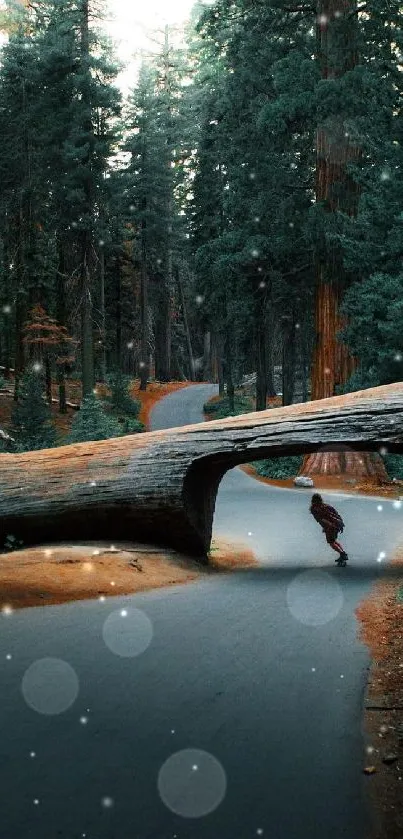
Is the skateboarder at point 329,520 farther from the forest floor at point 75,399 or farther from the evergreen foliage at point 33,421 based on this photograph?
the forest floor at point 75,399

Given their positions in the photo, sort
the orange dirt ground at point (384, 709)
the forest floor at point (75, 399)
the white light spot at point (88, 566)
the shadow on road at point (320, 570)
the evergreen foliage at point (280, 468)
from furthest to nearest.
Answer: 1. the forest floor at point (75, 399)
2. the evergreen foliage at point (280, 468)
3. the shadow on road at point (320, 570)
4. the white light spot at point (88, 566)
5. the orange dirt ground at point (384, 709)

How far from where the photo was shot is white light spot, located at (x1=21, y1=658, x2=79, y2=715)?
480 centimetres

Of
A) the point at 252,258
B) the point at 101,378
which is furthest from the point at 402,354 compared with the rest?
the point at 101,378

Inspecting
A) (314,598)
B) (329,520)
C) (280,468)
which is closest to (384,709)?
(314,598)

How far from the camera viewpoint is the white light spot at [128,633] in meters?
6.09

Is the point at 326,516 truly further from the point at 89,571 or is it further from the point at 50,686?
the point at 50,686

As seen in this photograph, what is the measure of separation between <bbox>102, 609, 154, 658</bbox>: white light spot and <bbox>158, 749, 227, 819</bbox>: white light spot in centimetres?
190

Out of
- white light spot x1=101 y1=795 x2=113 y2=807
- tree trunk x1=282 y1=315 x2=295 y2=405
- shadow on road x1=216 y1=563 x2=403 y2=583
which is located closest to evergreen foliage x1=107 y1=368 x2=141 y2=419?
tree trunk x1=282 y1=315 x2=295 y2=405

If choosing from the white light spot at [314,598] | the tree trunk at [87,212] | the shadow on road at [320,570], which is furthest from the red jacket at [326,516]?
the tree trunk at [87,212]

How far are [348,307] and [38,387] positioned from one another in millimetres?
12535

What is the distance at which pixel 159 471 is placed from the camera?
10.4 m

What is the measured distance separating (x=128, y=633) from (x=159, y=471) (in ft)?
13.2

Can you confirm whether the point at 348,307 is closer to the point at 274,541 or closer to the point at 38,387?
the point at 274,541

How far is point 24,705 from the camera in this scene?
4.79 m
